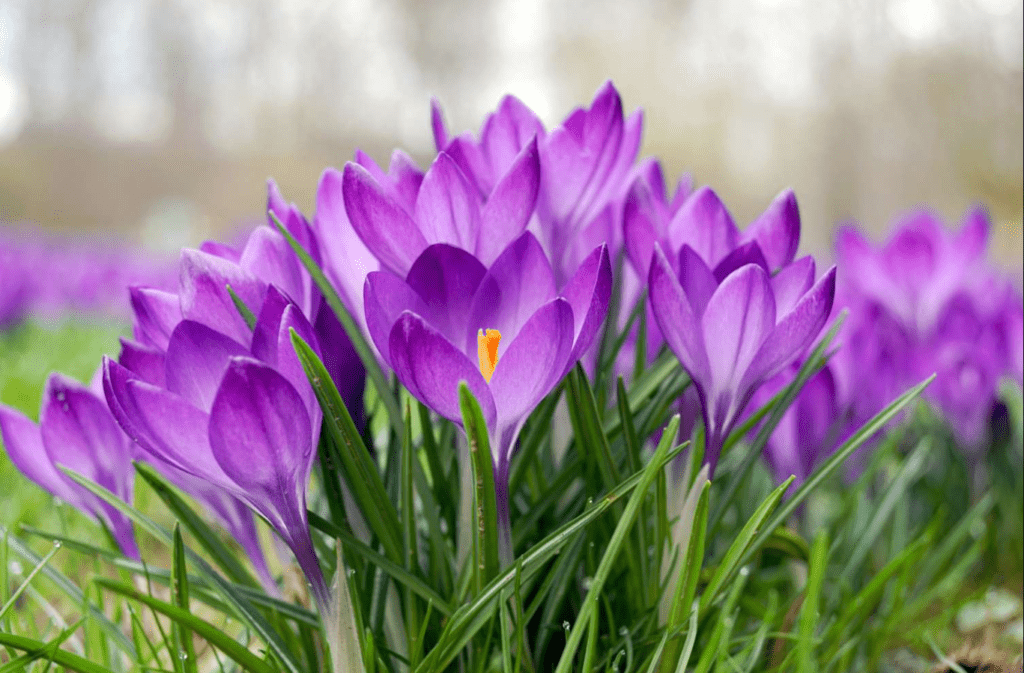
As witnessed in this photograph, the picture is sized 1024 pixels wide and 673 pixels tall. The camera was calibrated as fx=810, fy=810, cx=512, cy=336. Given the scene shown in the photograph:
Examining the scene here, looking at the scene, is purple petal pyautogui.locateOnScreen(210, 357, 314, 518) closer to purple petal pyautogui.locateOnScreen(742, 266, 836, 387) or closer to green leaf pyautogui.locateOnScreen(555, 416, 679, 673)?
green leaf pyautogui.locateOnScreen(555, 416, 679, 673)

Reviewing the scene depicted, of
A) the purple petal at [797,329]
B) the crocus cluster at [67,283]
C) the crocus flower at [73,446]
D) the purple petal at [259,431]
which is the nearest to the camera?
the purple petal at [259,431]

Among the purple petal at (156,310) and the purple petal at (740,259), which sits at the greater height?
the purple petal at (156,310)

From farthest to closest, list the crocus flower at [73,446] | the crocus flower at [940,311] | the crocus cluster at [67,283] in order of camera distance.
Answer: the crocus cluster at [67,283]
the crocus flower at [940,311]
the crocus flower at [73,446]

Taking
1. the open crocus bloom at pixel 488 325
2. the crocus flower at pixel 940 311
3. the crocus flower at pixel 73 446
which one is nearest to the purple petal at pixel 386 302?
the open crocus bloom at pixel 488 325

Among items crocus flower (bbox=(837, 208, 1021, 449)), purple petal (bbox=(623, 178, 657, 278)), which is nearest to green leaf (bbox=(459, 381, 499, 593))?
purple petal (bbox=(623, 178, 657, 278))

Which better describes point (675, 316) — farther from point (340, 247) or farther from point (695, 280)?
point (340, 247)

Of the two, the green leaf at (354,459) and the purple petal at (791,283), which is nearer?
the green leaf at (354,459)

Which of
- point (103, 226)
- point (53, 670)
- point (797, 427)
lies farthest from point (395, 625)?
point (103, 226)

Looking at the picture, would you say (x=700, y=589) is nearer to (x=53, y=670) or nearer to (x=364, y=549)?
(x=364, y=549)

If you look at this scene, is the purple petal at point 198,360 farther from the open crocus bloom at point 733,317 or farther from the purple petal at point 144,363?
the open crocus bloom at point 733,317
